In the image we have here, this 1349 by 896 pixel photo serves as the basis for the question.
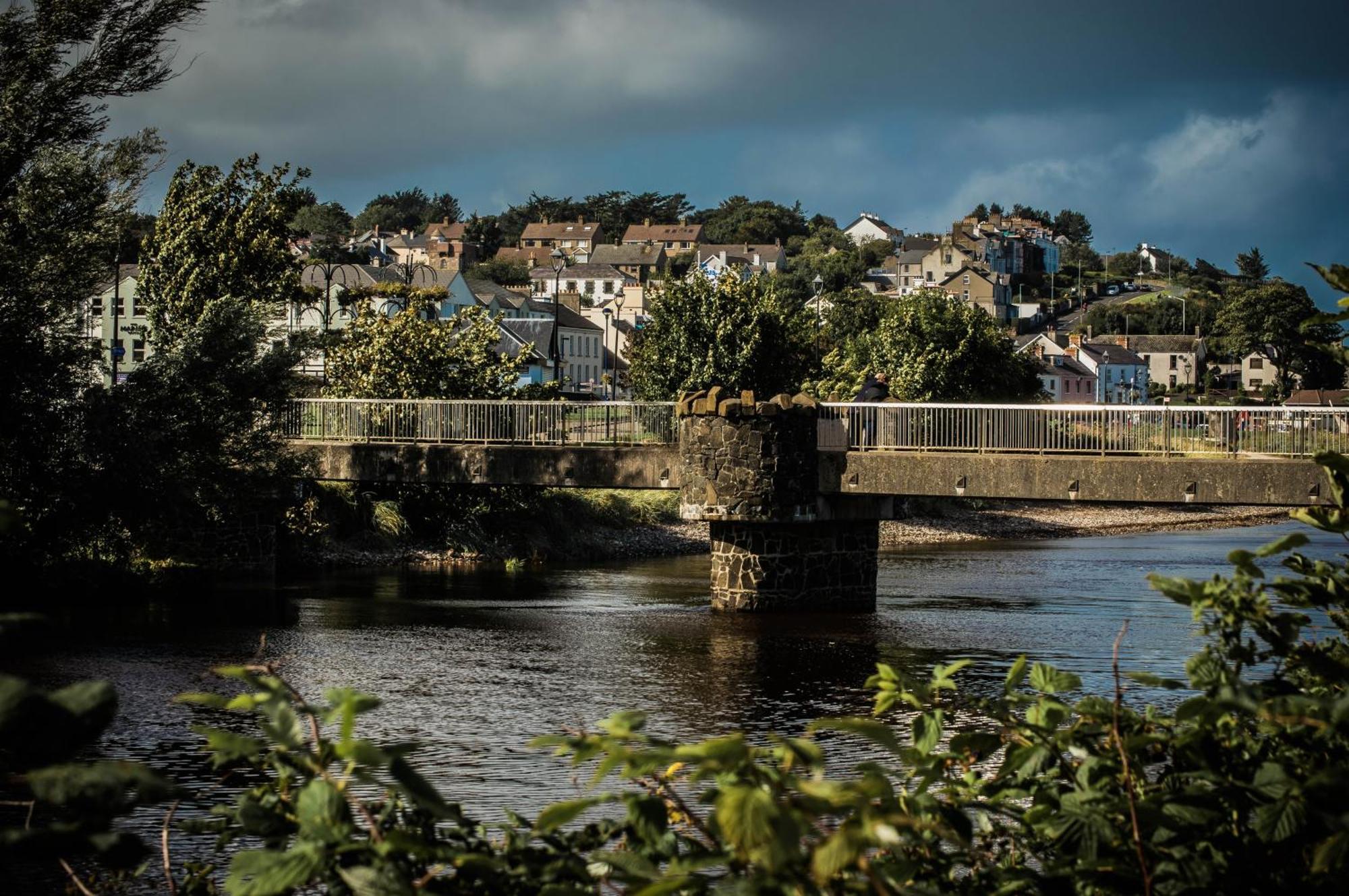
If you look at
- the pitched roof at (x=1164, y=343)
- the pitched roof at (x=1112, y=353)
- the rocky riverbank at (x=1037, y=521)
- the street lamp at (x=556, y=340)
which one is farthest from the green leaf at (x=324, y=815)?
the pitched roof at (x=1164, y=343)

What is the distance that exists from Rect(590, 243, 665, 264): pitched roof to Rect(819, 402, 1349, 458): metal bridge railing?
539 feet

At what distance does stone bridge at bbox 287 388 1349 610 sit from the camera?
26.6 m

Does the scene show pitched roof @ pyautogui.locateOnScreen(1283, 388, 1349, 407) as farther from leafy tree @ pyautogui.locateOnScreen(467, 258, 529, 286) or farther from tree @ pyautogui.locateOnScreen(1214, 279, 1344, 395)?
leafy tree @ pyautogui.locateOnScreen(467, 258, 529, 286)

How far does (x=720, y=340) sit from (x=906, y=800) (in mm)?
48326

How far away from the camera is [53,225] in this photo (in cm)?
2630

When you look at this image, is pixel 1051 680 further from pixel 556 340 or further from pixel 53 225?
pixel 556 340

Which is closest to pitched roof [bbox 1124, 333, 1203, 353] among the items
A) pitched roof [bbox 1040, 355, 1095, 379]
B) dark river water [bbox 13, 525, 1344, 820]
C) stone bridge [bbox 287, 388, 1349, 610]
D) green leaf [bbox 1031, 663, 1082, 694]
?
pitched roof [bbox 1040, 355, 1095, 379]

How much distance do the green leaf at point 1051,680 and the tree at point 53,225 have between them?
22.5 meters

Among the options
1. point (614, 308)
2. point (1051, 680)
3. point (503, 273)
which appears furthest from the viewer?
point (503, 273)

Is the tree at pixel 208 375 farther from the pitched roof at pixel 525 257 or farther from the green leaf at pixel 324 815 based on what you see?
the pitched roof at pixel 525 257

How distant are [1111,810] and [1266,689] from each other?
0.72 m

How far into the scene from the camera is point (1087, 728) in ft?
15.7

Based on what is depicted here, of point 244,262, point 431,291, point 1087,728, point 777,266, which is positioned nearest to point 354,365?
point 244,262

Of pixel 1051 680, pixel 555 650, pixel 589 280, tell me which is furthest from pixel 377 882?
pixel 589 280
